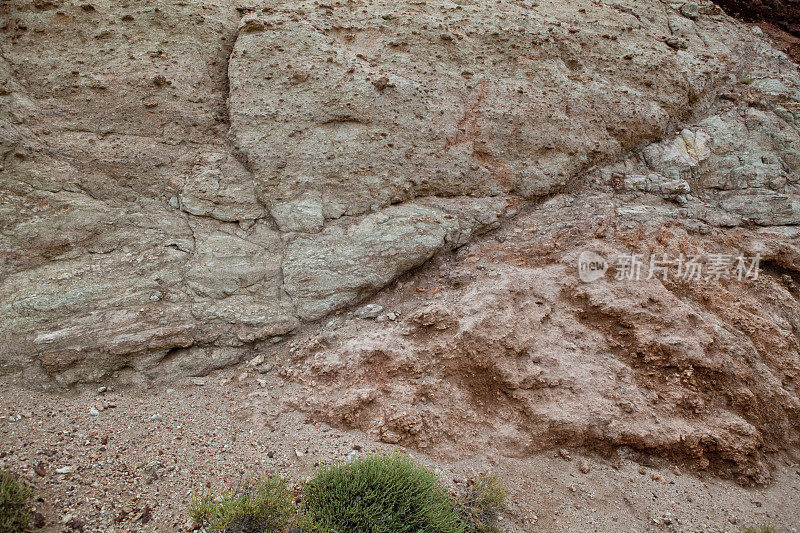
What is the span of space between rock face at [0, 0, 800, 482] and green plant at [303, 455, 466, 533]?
0.57 meters

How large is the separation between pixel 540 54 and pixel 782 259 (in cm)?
412

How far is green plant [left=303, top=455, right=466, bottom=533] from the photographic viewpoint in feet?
10.2

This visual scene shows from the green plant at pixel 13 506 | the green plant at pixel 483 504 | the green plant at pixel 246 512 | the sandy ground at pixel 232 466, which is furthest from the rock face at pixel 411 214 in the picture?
the green plant at pixel 13 506

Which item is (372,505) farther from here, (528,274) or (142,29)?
(142,29)

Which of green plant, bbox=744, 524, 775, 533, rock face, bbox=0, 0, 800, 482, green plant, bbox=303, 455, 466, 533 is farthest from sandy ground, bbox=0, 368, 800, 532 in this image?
green plant, bbox=303, 455, 466, 533

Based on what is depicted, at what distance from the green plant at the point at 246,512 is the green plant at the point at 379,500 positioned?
209mm

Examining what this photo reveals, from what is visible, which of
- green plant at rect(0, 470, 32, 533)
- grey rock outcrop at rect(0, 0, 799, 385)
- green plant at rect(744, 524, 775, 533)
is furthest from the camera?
grey rock outcrop at rect(0, 0, 799, 385)

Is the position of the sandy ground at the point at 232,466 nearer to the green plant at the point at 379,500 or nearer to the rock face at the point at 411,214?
the rock face at the point at 411,214

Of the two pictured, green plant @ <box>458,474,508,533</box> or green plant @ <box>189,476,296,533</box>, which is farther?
green plant @ <box>458,474,508,533</box>

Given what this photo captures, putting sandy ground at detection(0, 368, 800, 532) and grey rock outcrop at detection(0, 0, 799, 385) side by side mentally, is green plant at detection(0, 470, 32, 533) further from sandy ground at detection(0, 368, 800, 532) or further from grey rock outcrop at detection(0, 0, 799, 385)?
grey rock outcrop at detection(0, 0, 799, 385)

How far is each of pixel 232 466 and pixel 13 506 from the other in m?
1.39

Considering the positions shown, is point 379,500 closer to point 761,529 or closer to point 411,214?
point 411,214

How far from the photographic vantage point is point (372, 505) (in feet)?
10.3

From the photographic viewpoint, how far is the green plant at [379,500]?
311 centimetres
